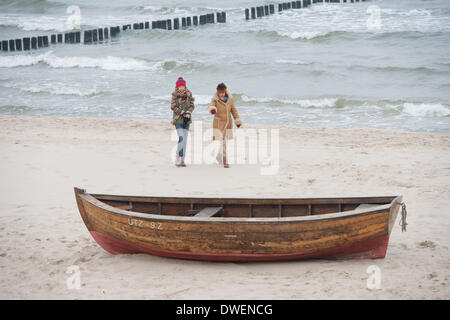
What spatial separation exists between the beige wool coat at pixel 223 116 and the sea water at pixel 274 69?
6498 mm

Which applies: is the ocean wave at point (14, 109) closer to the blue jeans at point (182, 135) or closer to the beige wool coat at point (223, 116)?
the blue jeans at point (182, 135)

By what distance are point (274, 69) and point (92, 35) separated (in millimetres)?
14467

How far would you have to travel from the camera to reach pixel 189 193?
32.3ft

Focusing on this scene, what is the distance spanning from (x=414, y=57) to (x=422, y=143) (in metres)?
12.4

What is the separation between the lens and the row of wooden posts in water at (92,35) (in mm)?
33031

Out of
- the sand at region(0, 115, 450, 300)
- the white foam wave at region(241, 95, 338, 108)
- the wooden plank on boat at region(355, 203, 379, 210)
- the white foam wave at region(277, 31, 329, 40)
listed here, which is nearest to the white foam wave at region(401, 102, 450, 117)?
the white foam wave at region(241, 95, 338, 108)

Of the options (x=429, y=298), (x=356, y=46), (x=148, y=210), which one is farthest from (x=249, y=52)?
(x=429, y=298)

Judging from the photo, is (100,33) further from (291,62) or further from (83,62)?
(291,62)

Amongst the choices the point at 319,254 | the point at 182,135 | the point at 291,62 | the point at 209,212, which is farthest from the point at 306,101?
the point at 319,254

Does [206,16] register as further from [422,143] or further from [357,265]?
[357,265]

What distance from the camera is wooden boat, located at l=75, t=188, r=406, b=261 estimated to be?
637cm

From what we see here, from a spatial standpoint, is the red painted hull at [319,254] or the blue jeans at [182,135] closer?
the red painted hull at [319,254]

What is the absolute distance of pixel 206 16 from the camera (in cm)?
3638

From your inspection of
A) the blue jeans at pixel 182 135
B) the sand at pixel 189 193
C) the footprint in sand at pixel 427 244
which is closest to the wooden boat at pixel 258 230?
the sand at pixel 189 193
